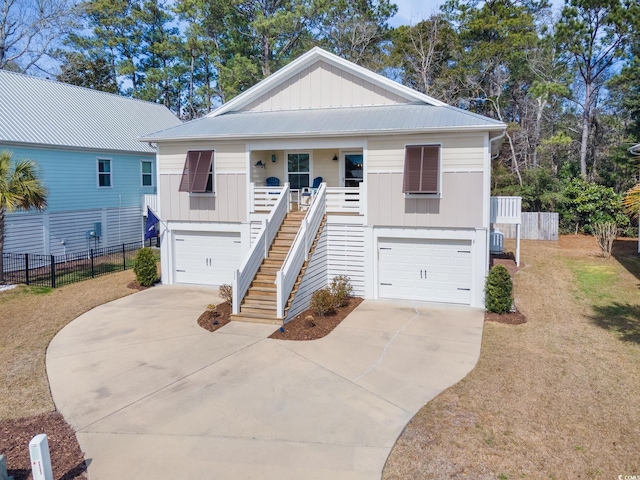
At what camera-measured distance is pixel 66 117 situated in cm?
2086

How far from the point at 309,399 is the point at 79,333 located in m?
6.31

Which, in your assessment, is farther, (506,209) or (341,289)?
(506,209)

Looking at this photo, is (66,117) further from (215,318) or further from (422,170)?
(422,170)

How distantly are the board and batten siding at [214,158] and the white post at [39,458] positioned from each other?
10.7m

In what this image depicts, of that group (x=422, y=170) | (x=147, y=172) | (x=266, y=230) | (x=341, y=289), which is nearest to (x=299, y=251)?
(x=266, y=230)

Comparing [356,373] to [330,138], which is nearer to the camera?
[356,373]

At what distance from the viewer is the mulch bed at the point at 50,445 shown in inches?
206

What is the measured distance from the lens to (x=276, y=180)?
1619 centimetres

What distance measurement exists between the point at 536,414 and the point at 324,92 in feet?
39.8

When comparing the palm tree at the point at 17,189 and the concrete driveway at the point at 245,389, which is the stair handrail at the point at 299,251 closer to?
the concrete driveway at the point at 245,389

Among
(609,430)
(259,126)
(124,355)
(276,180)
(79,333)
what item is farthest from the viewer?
(276,180)

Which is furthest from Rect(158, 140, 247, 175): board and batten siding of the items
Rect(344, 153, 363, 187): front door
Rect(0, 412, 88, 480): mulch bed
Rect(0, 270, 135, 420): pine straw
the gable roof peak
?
A: Rect(0, 412, 88, 480): mulch bed

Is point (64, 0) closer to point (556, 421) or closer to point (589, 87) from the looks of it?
point (589, 87)

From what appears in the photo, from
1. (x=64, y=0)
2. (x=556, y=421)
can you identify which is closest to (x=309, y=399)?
(x=556, y=421)
